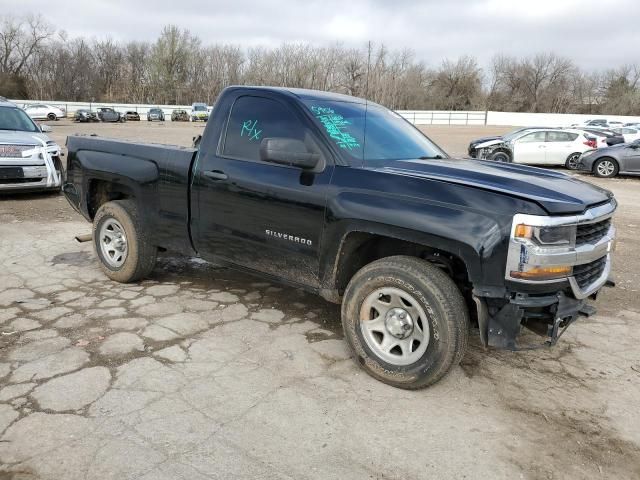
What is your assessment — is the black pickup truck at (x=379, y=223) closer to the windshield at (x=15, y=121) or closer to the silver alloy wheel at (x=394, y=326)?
the silver alloy wheel at (x=394, y=326)

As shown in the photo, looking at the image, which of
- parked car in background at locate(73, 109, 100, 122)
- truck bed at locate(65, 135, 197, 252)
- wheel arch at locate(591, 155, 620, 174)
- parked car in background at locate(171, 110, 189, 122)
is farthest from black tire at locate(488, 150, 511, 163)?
parked car in background at locate(171, 110, 189, 122)

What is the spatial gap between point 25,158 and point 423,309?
8.55 metres

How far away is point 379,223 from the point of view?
3.39 m

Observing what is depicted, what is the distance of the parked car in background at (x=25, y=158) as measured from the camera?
9.13m

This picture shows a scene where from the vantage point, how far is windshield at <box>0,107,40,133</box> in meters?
10.1

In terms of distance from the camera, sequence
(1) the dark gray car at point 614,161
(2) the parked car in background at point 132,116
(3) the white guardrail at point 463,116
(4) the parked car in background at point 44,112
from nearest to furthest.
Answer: (1) the dark gray car at point 614,161, (4) the parked car in background at point 44,112, (2) the parked car in background at point 132,116, (3) the white guardrail at point 463,116

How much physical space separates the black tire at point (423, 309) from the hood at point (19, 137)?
8.08 metres

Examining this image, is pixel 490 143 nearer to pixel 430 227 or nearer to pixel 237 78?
pixel 430 227

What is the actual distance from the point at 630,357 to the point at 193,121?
57.4 m

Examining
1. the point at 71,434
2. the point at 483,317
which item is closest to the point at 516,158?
the point at 483,317

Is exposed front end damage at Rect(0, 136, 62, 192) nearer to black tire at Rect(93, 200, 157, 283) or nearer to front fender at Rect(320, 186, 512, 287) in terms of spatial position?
black tire at Rect(93, 200, 157, 283)

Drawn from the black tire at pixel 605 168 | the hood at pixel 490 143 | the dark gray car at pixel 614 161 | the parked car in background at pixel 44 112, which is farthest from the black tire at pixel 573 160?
the parked car in background at pixel 44 112

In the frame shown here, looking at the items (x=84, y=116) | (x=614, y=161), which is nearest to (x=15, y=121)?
(x=614, y=161)

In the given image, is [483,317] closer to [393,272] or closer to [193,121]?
[393,272]
